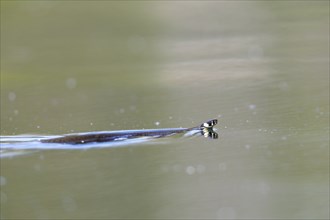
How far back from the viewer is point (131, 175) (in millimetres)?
6234

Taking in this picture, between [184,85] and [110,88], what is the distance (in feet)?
2.85

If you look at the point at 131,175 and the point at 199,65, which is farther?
the point at 199,65

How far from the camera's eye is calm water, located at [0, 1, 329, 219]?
575cm

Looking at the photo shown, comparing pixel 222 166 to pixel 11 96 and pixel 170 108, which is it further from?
pixel 11 96

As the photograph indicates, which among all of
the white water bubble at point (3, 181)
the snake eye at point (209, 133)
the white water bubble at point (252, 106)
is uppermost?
the white water bubble at point (252, 106)

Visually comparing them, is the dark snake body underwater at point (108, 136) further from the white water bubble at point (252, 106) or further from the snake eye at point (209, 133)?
the white water bubble at point (252, 106)

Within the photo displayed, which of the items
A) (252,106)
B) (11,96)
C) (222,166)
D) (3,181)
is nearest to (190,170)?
(222,166)

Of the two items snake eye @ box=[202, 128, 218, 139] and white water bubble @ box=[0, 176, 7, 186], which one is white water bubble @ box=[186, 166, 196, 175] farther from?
white water bubble @ box=[0, 176, 7, 186]

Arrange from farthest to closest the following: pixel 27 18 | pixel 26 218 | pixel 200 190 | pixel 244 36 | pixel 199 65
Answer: pixel 27 18 → pixel 244 36 → pixel 199 65 → pixel 200 190 → pixel 26 218

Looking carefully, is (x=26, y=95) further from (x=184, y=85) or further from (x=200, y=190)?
(x=200, y=190)

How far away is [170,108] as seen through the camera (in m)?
8.37

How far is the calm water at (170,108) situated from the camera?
18.9ft

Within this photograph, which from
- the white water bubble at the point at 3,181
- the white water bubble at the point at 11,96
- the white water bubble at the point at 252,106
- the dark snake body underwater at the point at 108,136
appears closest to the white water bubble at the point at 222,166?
the dark snake body underwater at the point at 108,136

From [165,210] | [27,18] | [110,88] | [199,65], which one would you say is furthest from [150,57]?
[165,210]
